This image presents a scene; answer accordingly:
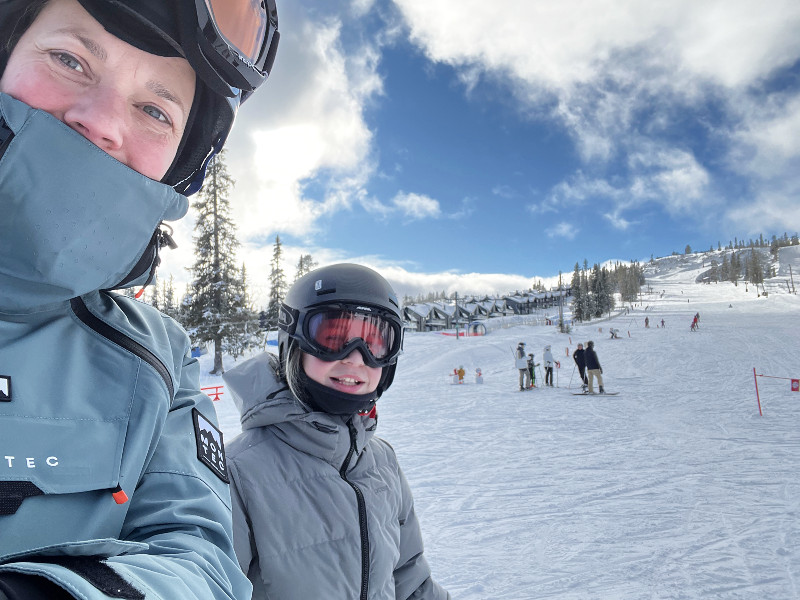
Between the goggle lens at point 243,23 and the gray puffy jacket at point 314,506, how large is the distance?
5.00ft

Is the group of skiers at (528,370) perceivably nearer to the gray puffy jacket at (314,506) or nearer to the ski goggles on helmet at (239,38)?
the gray puffy jacket at (314,506)

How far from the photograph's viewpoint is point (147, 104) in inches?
46.2

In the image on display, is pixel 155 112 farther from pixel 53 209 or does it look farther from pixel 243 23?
pixel 243 23

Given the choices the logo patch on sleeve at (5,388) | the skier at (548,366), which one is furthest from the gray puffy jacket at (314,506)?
the skier at (548,366)

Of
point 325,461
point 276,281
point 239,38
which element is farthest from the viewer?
point 276,281

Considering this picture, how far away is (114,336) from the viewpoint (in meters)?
1.05

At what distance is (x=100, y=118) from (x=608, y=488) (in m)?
7.42

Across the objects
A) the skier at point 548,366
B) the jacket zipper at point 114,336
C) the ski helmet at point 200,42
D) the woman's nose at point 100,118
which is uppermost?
the ski helmet at point 200,42

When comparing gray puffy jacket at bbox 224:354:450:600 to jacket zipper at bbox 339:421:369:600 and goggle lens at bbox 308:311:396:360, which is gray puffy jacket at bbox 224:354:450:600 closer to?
jacket zipper at bbox 339:421:369:600

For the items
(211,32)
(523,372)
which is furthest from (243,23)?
(523,372)

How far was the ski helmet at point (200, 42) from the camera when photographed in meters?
1.13

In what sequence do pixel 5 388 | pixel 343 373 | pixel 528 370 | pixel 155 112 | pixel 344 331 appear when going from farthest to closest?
pixel 528 370
pixel 344 331
pixel 343 373
pixel 155 112
pixel 5 388

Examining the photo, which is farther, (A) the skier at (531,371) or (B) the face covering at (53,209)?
(A) the skier at (531,371)

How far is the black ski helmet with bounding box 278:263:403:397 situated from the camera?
2.44 meters
